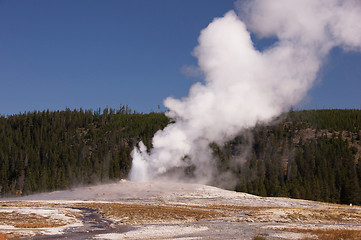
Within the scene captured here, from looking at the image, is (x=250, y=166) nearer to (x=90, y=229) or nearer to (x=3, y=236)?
(x=90, y=229)

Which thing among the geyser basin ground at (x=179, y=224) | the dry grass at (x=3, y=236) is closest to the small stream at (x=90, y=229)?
the geyser basin ground at (x=179, y=224)

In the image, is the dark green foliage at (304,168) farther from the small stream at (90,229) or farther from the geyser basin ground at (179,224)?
the small stream at (90,229)

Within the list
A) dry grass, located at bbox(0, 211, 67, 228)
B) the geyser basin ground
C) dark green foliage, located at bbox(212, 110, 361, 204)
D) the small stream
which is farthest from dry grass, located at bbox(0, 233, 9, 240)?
dark green foliage, located at bbox(212, 110, 361, 204)

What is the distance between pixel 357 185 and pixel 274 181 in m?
25.2

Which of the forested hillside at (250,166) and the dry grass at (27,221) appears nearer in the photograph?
the dry grass at (27,221)

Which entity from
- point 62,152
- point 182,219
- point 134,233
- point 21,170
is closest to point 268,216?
point 182,219

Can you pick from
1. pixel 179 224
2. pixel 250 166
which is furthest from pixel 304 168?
pixel 179 224

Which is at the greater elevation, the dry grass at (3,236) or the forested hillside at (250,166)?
the forested hillside at (250,166)

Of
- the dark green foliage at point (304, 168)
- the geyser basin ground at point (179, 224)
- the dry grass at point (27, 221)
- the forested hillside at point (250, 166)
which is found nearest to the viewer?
the geyser basin ground at point (179, 224)

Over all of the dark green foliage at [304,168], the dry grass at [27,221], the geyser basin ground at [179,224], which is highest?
the dark green foliage at [304,168]

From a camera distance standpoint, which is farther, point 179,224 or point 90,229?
point 179,224

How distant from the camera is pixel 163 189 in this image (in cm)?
8975

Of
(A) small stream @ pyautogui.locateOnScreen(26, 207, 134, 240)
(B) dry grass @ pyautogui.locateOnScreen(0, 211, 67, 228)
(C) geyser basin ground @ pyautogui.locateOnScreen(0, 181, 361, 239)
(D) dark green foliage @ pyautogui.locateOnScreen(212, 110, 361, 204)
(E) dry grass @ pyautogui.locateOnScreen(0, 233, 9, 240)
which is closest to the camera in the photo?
(E) dry grass @ pyautogui.locateOnScreen(0, 233, 9, 240)

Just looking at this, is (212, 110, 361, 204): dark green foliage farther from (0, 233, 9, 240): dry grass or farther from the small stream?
(0, 233, 9, 240): dry grass
